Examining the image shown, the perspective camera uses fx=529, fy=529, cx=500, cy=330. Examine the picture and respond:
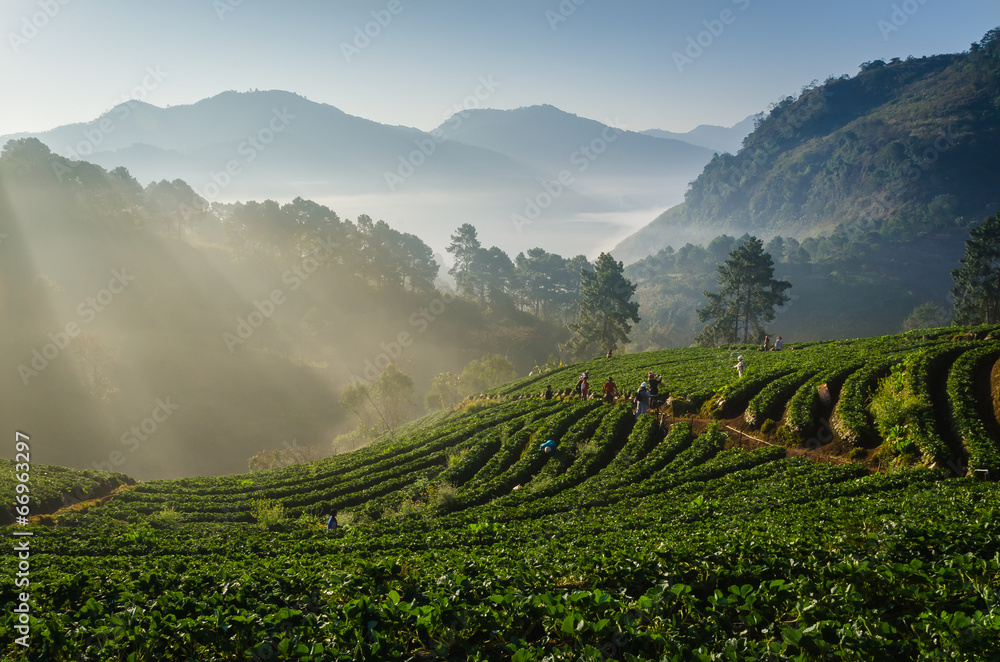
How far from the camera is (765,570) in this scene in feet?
29.2

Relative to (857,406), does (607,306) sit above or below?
above

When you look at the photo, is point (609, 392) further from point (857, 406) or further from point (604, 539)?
point (604, 539)

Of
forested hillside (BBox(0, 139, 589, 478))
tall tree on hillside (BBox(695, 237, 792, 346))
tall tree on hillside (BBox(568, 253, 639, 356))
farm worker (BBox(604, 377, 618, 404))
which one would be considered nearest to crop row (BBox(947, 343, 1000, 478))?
farm worker (BBox(604, 377, 618, 404))

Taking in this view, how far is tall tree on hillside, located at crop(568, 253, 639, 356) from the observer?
3236 inches

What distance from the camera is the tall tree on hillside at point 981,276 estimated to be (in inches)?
2667

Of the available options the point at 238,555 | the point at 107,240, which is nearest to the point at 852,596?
the point at 238,555

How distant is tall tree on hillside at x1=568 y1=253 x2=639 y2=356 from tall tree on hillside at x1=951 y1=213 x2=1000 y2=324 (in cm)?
4253

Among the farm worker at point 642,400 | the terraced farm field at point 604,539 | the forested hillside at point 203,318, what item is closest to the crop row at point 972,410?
the terraced farm field at point 604,539

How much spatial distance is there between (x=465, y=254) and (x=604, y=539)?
146253mm

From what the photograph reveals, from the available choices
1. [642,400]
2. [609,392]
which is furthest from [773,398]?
[609,392]

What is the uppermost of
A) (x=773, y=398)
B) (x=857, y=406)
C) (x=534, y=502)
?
(x=773, y=398)

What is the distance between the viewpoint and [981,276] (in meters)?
70.2

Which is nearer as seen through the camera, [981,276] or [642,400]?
[642,400]

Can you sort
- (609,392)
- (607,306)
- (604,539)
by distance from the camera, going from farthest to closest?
1. (607,306)
2. (609,392)
3. (604,539)
